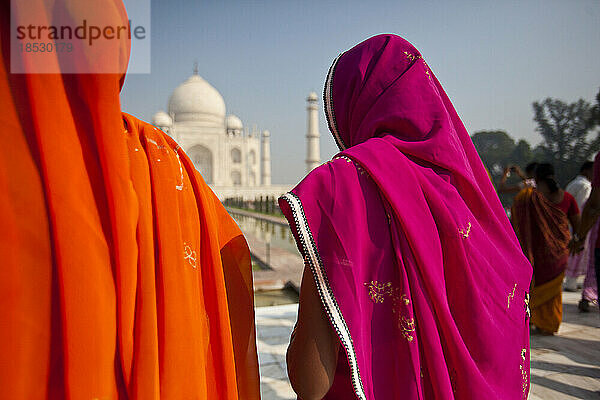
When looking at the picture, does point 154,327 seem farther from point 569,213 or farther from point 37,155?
point 569,213

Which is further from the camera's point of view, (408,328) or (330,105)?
(330,105)

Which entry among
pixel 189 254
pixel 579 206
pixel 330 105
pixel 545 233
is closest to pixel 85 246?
pixel 189 254

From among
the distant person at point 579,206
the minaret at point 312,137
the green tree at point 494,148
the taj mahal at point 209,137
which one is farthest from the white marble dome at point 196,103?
the distant person at point 579,206

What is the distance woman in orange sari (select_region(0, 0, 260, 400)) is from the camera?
0.59 m

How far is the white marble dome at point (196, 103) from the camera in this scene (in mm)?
25547

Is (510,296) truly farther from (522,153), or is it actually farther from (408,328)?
(522,153)

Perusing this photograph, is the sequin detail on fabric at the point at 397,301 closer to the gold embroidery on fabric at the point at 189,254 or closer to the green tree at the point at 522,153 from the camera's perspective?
the gold embroidery on fabric at the point at 189,254

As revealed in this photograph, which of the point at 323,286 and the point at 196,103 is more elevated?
the point at 196,103

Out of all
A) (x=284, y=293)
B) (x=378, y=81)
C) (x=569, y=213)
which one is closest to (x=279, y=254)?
(x=284, y=293)

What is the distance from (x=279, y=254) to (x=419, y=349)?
17.0 feet

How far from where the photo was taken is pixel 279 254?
589cm

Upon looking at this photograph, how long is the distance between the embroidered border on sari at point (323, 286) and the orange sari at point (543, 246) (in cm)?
239

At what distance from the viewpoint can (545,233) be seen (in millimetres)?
2637

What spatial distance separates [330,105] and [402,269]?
17.1 inches
